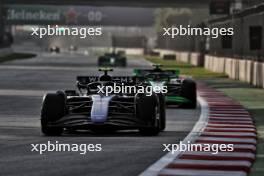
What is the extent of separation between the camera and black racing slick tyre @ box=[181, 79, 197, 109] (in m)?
20.8

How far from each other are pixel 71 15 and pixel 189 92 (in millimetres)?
108007

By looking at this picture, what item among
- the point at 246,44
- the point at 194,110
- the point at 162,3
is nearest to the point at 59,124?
the point at 194,110

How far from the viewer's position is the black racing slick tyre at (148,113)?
14234mm

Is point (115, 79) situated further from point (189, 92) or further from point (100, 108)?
point (189, 92)

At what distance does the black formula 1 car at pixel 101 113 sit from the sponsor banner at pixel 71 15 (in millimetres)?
107144

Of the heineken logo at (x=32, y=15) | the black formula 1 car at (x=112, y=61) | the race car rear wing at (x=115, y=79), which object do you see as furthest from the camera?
the heineken logo at (x=32, y=15)

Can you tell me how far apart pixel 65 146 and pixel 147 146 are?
1.10 metres

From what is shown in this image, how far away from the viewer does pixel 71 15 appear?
12800 centimetres

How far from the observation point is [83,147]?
40.2 feet

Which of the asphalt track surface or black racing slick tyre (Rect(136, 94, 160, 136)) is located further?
black racing slick tyre (Rect(136, 94, 160, 136))

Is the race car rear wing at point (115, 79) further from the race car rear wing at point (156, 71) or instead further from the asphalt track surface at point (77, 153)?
the race car rear wing at point (156, 71)
